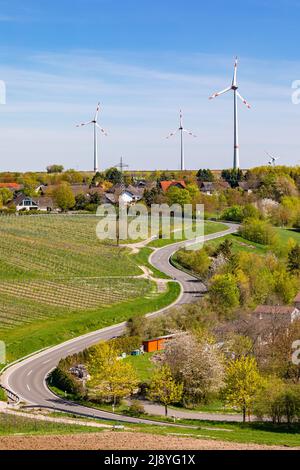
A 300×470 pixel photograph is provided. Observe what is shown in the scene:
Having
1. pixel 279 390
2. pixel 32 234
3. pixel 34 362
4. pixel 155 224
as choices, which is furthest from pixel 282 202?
pixel 279 390

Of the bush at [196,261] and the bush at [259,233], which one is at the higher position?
the bush at [259,233]

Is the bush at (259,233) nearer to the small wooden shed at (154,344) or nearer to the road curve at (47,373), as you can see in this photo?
the road curve at (47,373)

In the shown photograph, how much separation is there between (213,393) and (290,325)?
10581 millimetres

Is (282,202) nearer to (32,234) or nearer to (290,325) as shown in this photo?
(32,234)

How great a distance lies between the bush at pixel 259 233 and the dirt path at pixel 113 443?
74815 mm

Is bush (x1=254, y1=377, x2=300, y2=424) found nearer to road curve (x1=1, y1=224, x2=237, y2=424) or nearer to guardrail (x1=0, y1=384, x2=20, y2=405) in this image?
road curve (x1=1, y1=224, x2=237, y2=424)

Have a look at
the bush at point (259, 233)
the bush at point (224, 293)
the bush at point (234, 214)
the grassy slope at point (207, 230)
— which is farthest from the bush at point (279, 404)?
the bush at point (234, 214)

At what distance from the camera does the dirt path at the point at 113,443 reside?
2702cm

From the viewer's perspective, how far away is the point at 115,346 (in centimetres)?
5469

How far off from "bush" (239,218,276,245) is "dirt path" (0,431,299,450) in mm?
74815

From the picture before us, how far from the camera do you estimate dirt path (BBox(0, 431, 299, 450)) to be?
88.6 ft

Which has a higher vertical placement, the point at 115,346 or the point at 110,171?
the point at 110,171
